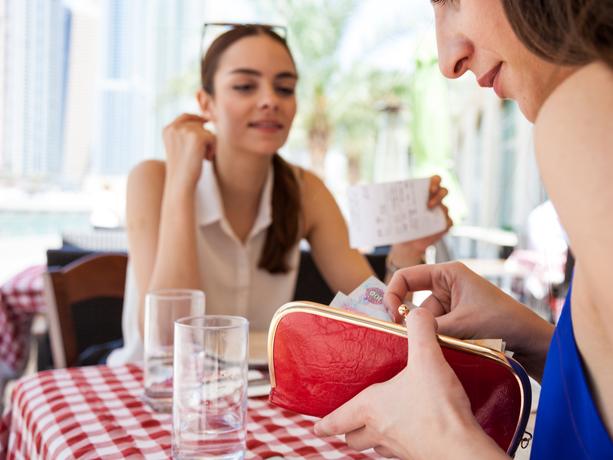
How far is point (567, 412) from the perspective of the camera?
613 mm

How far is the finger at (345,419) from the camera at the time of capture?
67 cm

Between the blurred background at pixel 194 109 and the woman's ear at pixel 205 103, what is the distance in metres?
2.36

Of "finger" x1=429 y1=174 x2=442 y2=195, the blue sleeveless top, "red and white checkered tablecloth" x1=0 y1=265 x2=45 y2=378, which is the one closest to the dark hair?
the blue sleeveless top

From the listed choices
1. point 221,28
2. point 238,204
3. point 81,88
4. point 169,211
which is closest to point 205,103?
point 221,28

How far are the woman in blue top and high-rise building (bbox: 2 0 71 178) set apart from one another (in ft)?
43.2

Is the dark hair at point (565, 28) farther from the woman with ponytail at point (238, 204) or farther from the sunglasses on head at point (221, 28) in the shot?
the sunglasses on head at point (221, 28)

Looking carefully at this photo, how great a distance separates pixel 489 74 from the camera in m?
0.66

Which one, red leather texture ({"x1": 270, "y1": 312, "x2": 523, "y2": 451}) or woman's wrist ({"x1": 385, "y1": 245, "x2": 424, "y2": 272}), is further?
woman's wrist ({"x1": 385, "y1": 245, "x2": 424, "y2": 272})

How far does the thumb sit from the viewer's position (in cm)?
62

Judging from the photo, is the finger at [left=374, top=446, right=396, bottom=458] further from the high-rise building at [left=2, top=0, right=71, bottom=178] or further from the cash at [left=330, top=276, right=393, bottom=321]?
the high-rise building at [left=2, top=0, right=71, bottom=178]

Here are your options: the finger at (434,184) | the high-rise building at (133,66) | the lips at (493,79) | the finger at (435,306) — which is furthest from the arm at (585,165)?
the high-rise building at (133,66)

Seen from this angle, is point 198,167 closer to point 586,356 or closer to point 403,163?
point 586,356

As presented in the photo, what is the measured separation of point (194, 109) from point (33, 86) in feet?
14.4

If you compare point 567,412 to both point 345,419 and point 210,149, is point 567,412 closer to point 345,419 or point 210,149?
point 345,419
